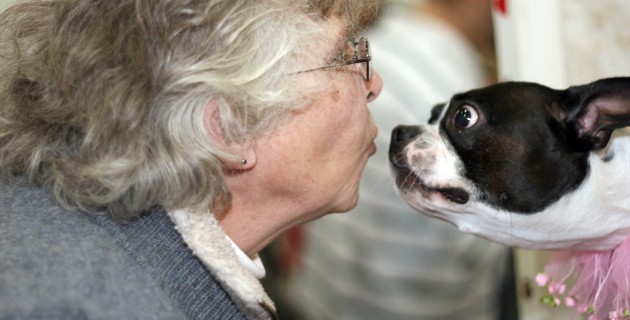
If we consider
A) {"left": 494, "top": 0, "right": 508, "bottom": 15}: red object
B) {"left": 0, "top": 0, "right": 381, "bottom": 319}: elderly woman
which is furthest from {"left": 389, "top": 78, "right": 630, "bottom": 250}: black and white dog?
{"left": 494, "top": 0, "right": 508, "bottom": 15}: red object

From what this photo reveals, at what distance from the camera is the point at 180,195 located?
1.04 m

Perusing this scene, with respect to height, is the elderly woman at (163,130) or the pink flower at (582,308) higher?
the elderly woman at (163,130)

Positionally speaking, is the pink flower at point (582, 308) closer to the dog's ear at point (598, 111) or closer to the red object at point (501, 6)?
the dog's ear at point (598, 111)

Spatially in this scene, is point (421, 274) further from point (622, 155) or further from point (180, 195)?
point (180, 195)

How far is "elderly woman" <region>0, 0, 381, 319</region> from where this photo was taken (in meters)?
1.00

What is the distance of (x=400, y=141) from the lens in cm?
135

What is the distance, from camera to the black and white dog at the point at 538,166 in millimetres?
1190

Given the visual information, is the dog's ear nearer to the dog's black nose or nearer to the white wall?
the dog's black nose

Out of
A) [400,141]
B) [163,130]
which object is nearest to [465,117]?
[400,141]

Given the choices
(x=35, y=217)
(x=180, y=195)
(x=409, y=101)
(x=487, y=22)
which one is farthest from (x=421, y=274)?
(x=35, y=217)

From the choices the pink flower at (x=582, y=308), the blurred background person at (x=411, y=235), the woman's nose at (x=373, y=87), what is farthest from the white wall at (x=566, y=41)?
the woman's nose at (x=373, y=87)

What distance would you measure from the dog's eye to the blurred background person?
1.53 feet

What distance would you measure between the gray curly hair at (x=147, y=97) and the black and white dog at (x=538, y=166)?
0.32 m

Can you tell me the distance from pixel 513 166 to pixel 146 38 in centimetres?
61
